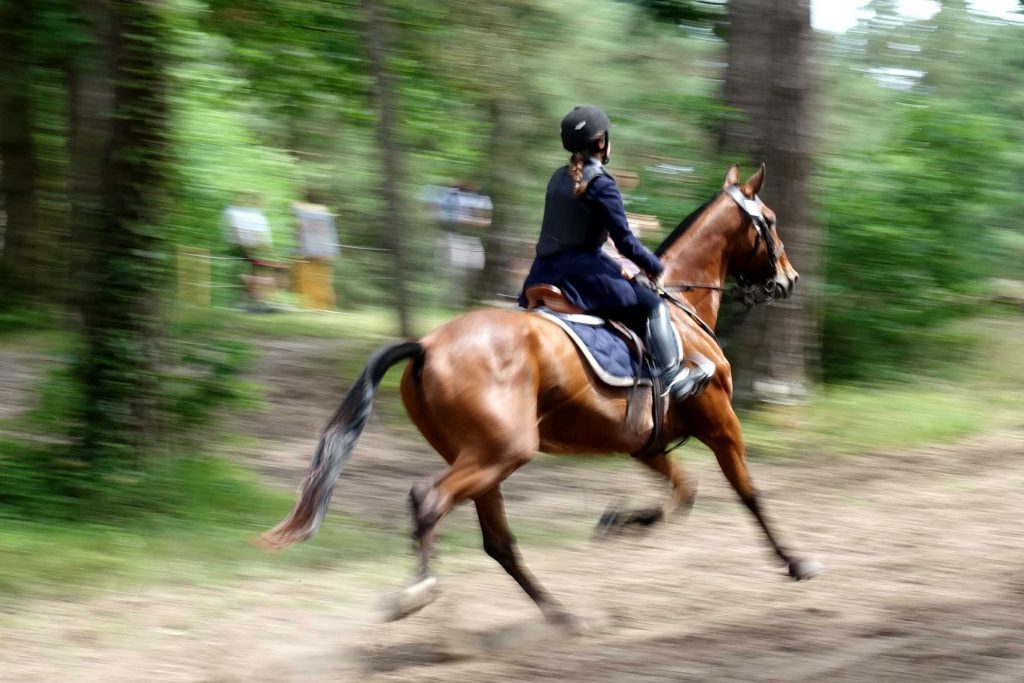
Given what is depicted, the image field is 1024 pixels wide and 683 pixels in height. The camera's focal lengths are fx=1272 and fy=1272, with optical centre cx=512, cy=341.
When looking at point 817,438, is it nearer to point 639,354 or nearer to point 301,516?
point 639,354

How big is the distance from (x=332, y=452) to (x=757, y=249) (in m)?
3.35

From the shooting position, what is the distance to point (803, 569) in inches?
285

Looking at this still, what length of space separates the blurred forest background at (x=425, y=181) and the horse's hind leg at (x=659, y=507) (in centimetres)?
249

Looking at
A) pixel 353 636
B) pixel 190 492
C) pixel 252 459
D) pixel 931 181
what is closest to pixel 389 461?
pixel 252 459

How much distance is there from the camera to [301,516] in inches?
236

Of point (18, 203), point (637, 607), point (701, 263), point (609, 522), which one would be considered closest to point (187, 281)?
point (701, 263)

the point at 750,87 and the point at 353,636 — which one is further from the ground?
the point at 750,87

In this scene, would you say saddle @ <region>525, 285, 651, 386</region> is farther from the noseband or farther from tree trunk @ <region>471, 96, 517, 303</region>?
tree trunk @ <region>471, 96, 517, 303</region>

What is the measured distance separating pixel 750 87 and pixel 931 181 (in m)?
2.48

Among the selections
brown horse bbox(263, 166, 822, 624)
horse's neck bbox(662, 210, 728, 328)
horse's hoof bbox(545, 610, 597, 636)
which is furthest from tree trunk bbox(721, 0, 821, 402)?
horse's hoof bbox(545, 610, 597, 636)

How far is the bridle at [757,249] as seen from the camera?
805 centimetres

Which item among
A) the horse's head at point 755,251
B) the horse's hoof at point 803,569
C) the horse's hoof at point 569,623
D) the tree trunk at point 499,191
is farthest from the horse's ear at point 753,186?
the tree trunk at point 499,191

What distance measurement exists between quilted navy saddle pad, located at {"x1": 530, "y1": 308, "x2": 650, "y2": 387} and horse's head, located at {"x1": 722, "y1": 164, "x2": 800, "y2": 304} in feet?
4.80

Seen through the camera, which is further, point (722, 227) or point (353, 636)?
point (722, 227)
